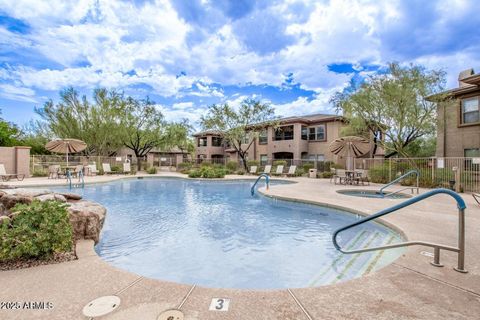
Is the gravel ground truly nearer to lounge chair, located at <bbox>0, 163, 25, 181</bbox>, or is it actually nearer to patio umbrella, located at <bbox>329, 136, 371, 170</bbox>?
patio umbrella, located at <bbox>329, 136, 371, 170</bbox>

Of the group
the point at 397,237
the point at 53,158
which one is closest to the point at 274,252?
the point at 397,237

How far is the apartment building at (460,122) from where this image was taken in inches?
551

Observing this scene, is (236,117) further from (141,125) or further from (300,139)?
(141,125)

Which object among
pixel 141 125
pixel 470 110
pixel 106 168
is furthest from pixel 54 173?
pixel 470 110

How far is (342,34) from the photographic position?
1388 cm

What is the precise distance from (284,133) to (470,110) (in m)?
15.3

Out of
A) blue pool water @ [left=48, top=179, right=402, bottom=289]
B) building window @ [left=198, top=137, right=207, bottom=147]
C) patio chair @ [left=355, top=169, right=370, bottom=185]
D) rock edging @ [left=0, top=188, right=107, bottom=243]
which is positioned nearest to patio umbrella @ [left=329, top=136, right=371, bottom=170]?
patio chair @ [left=355, top=169, right=370, bottom=185]

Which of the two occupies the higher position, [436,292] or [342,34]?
[342,34]

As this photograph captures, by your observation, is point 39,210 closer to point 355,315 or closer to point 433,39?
point 355,315

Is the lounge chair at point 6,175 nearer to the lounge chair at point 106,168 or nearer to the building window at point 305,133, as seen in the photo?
the lounge chair at point 106,168

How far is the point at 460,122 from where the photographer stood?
14.7 meters

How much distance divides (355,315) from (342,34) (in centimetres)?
1531

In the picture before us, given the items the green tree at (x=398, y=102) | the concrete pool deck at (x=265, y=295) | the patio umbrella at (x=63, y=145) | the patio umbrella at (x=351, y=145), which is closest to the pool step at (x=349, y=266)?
the concrete pool deck at (x=265, y=295)

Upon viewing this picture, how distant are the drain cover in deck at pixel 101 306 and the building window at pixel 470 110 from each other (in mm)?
19180
